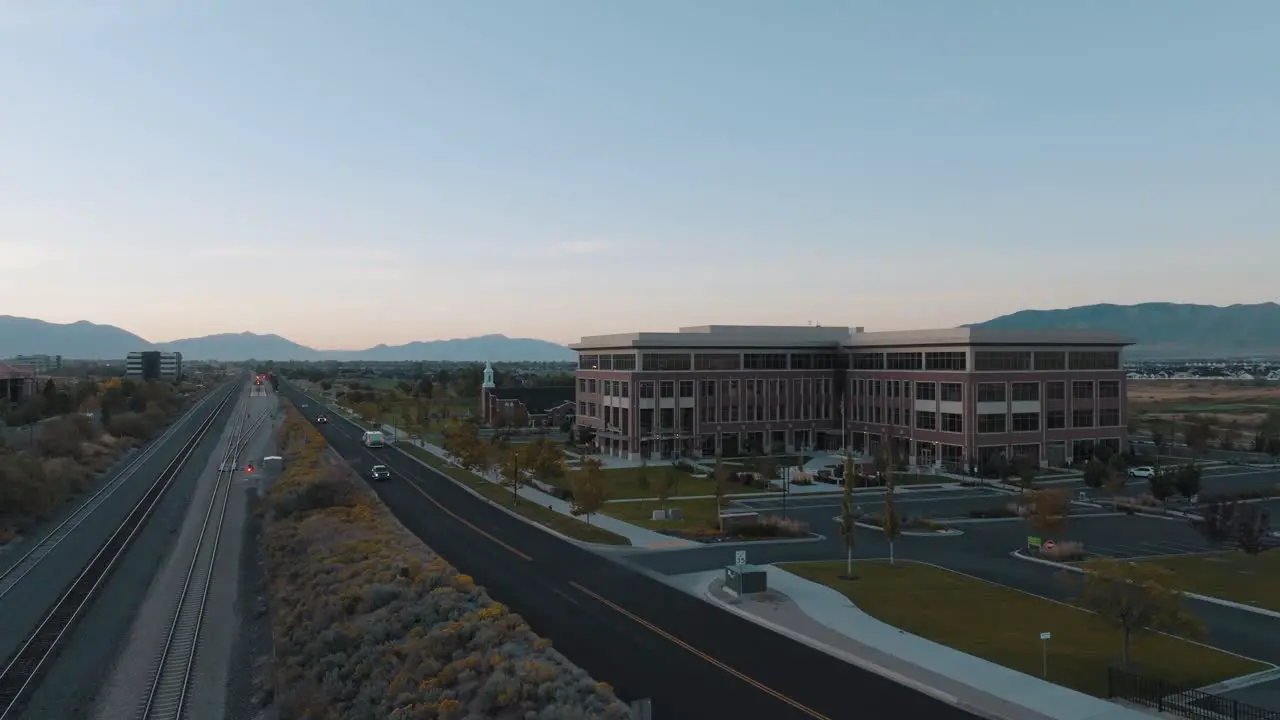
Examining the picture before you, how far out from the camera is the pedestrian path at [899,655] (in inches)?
818

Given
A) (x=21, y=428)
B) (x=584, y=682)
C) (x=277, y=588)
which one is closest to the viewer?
(x=584, y=682)

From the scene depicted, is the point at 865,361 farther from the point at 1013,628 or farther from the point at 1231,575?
the point at 1013,628

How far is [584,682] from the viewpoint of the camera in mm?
19859

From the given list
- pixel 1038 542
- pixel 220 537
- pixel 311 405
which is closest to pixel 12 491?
pixel 220 537

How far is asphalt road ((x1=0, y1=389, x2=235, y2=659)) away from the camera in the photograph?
3019cm

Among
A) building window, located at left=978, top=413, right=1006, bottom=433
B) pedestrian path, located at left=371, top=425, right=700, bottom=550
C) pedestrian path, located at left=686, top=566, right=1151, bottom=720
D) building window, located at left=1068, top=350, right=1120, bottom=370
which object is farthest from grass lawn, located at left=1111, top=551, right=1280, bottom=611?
building window, located at left=1068, top=350, right=1120, bottom=370

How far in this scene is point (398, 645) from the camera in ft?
77.3

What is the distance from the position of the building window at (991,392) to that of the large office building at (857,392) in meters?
0.12

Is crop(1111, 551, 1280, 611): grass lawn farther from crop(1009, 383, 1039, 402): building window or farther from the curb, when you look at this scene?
crop(1009, 383, 1039, 402): building window

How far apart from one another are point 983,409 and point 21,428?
347 ft

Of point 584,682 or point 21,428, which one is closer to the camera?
point 584,682

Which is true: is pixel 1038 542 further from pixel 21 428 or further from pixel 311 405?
pixel 311 405

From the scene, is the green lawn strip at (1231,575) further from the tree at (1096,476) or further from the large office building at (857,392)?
the large office building at (857,392)

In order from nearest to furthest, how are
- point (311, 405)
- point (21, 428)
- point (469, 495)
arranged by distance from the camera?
point (469, 495), point (21, 428), point (311, 405)
